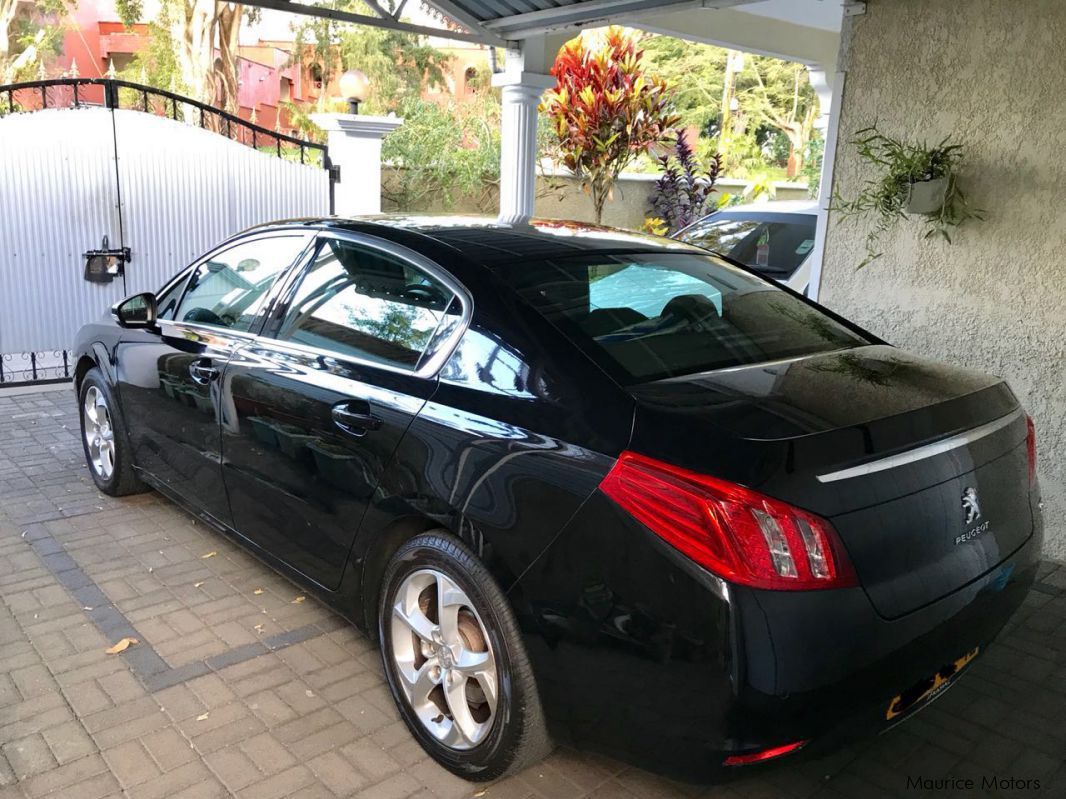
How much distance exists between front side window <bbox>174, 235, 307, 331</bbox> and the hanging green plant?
2.86 metres

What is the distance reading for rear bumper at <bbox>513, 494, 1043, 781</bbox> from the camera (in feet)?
6.41

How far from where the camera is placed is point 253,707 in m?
2.96

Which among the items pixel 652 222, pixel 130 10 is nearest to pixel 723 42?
pixel 652 222

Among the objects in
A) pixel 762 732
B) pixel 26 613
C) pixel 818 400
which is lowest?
pixel 26 613

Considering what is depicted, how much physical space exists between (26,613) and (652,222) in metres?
10.1

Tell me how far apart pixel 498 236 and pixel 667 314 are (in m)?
0.68

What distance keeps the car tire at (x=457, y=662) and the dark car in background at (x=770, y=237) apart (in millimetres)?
4726

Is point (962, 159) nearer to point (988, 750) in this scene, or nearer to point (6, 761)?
point (988, 750)

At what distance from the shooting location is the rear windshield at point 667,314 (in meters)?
2.54

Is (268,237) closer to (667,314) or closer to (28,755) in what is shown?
(667,314)

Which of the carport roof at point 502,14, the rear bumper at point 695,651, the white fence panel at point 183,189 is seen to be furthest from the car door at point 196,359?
the white fence panel at point 183,189

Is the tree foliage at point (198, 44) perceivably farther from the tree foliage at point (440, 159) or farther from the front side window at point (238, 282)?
the front side window at point (238, 282)

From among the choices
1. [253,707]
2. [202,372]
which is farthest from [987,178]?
[253,707]

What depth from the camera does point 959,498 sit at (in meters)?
2.29
